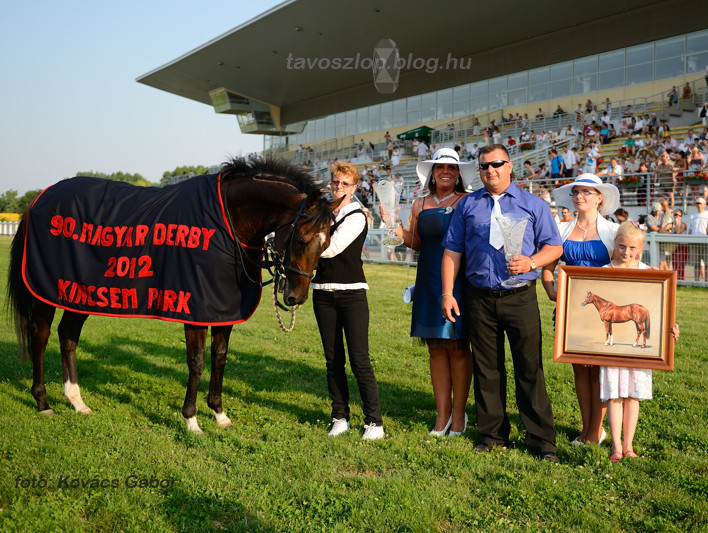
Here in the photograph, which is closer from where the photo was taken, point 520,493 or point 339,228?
point 520,493

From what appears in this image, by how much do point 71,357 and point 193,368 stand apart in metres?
1.39

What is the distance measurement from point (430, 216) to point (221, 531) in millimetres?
2634

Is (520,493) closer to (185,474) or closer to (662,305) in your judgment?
(662,305)

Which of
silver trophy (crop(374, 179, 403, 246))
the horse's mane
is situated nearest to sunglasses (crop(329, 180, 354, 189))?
the horse's mane

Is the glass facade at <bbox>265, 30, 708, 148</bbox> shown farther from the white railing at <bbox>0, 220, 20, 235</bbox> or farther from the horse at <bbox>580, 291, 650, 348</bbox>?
the horse at <bbox>580, 291, 650, 348</bbox>

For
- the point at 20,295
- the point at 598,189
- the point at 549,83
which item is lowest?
the point at 20,295

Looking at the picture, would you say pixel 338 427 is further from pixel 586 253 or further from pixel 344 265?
pixel 586 253

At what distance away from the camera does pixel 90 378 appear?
20.1 feet

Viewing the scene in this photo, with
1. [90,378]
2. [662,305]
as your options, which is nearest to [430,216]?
[662,305]

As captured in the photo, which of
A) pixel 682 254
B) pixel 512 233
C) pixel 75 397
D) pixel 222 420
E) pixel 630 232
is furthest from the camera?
pixel 682 254

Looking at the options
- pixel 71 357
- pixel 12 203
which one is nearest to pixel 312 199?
pixel 71 357

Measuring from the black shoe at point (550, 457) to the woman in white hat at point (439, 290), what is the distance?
730 mm

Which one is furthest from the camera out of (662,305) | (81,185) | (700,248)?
(700,248)

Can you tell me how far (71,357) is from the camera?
5184mm
